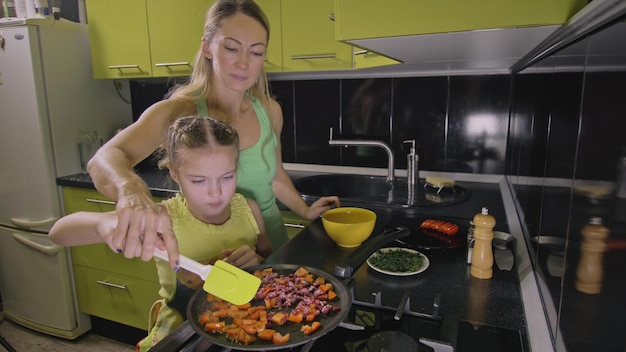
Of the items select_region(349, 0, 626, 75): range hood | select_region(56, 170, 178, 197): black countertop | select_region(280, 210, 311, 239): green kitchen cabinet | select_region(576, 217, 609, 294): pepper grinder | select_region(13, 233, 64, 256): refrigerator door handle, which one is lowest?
select_region(13, 233, 64, 256): refrigerator door handle

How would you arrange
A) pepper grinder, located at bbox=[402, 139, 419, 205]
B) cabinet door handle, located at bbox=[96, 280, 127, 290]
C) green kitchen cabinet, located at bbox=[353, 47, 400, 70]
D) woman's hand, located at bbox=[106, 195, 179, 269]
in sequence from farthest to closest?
cabinet door handle, located at bbox=[96, 280, 127, 290] < pepper grinder, located at bbox=[402, 139, 419, 205] < green kitchen cabinet, located at bbox=[353, 47, 400, 70] < woman's hand, located at bbox=[106, 195, 179, 269]

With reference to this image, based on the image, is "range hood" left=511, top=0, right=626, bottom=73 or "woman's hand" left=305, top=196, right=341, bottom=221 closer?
"range hood" left=511, top=0, right=626, bottom=73

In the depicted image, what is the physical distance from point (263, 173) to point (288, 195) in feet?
0.64

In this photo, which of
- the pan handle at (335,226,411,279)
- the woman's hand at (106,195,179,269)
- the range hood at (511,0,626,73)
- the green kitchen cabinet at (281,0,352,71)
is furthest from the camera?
the green kitchen cabinet at (281,0,352,71)

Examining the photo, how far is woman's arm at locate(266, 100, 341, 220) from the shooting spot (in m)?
1.47

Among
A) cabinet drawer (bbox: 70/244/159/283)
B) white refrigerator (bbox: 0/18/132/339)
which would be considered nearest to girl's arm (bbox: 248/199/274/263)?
cabinet drawer (bbox: 70/244/159/283)

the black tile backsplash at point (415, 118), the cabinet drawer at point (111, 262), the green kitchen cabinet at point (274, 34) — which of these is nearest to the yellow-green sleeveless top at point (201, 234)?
the black tile backsplash at point (415, 118)

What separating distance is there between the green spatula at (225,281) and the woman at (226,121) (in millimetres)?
50

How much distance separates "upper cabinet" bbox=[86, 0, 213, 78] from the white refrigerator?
14 cm

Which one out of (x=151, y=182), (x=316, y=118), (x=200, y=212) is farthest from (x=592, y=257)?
(x=151, y=182)

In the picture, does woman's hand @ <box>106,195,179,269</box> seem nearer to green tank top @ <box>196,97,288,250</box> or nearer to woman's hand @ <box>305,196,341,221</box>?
green tank top @ <box>196,97,288,250</box>

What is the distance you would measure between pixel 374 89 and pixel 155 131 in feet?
4.25

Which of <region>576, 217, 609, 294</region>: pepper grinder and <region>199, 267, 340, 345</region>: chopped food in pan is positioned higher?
<region>576, 217, 609, 294</region>: pepper grinder

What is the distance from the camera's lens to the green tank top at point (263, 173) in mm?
1326
